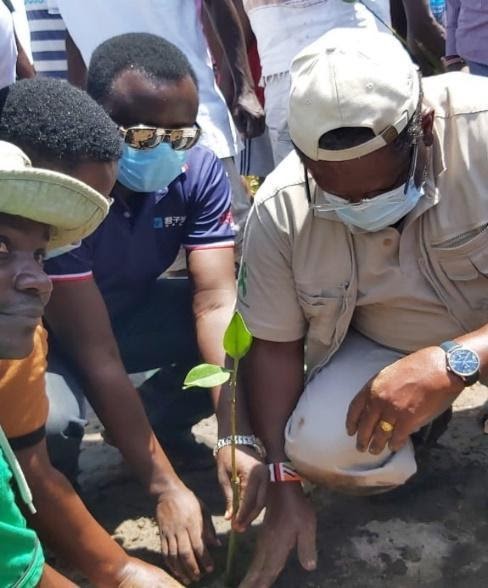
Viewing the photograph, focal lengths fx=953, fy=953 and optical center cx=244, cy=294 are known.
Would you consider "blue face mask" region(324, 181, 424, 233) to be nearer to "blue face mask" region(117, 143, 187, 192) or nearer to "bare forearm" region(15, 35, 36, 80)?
"blue face mask" region(117, 143, 187, 192)

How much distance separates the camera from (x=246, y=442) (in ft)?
7.34

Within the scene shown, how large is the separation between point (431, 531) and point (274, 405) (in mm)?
497

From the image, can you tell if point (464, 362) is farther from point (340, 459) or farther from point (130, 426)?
point (130, 426)

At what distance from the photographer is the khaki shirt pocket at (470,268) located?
2135mm

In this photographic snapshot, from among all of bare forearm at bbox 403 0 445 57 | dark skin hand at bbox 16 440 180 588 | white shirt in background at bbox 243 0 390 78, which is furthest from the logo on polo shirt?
bare forearm at bbox 403 0 445 57

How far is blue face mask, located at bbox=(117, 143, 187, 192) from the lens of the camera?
229 cm

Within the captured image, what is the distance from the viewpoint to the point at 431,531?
2344mm

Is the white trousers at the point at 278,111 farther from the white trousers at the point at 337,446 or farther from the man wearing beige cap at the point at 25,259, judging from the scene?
the man wearing beige cap at the point at 25,259

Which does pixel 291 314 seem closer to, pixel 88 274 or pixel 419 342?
pixel 419 342

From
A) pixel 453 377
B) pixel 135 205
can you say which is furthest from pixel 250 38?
pixel 453 377

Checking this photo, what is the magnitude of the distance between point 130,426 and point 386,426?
58cm

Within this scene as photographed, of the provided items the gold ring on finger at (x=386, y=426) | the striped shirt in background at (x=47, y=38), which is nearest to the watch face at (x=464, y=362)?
the gold ring on finger at (x=386, y=426)

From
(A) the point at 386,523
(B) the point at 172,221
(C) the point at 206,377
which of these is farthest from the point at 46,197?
(A) the point at 386,523

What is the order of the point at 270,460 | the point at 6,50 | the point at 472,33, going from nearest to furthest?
the point at 6,50 → the point at 270,460 → the point at 472,33
